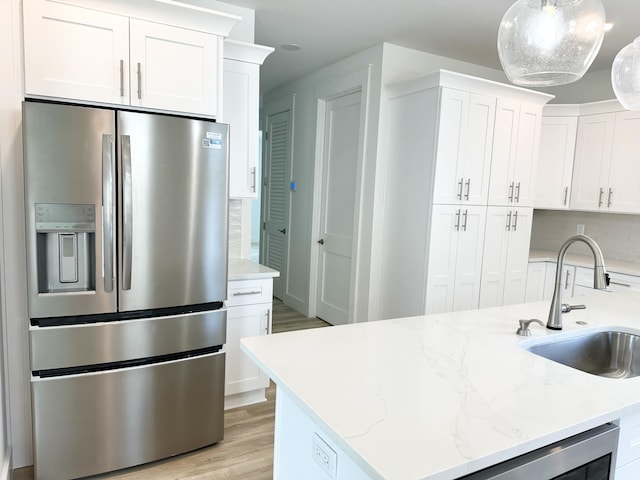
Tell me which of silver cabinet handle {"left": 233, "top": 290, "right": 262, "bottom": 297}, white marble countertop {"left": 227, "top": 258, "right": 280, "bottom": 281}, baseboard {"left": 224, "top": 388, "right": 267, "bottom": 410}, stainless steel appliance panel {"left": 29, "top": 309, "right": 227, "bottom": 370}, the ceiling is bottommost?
baseboard {"left": 224, "top": 388, "right": 267, "bottom": 410}

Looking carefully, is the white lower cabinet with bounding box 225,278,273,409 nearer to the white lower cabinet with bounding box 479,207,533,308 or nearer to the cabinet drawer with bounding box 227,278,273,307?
the cabinet drawer with bounding box 227,278,273,307

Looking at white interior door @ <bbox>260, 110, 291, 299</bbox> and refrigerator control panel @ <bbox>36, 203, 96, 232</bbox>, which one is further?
white interior door @ <bbox>260, 110, 291, 299</bbox>

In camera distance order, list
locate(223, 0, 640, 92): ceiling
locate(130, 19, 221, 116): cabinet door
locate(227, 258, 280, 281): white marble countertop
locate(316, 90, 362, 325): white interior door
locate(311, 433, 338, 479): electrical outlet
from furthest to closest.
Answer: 1. locate(316, 90, 362, 325): white interior door
2. locate(223, 0, 640, 92): ceiling
3. locate(227, 258, 280, 281): white marble countertop
4. locate(130, 19, 221, 116): cabinet door
5. locate(311, 433, 338, 479): electrical outlet

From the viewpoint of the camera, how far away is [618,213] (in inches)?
158

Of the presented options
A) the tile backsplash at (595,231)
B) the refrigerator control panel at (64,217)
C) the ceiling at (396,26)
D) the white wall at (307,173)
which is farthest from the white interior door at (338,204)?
the refrigerator control panel at (64,217)

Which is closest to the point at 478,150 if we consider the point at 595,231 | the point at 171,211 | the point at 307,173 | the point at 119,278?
the point at 595,231

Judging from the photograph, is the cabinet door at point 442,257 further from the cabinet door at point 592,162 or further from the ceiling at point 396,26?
the cabinet door at point 592,162

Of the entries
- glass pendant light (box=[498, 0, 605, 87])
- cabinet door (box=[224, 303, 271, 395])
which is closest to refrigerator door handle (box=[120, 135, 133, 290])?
cabinet door (box=[224, 303, 271, 395])

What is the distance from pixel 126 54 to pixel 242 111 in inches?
35.8

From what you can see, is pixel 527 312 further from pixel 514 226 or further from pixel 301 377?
pixel 514 226

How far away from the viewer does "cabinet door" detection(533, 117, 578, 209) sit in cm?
411

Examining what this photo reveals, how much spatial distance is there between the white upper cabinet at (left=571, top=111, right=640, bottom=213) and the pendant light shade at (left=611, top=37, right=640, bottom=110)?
2448 mm

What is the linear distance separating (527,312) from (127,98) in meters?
2.23

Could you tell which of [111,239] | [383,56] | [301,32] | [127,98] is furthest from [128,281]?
[383,56]
